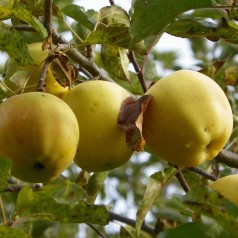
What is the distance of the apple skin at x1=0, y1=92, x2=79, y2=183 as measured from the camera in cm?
139

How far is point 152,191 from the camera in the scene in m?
1.63

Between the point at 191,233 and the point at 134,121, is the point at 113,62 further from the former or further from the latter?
the point at 191,233

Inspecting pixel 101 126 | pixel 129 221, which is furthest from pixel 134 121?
pixel 129 221

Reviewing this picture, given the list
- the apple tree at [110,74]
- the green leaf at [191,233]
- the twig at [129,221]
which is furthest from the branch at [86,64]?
the twig at [129,221]

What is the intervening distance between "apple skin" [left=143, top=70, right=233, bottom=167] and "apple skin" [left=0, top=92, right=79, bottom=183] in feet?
0.62

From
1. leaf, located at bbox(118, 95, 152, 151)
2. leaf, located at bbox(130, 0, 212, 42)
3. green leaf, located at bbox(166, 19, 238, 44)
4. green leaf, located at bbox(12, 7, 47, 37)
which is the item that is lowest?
leaf, located at bbox(118, 95, 152, 151)

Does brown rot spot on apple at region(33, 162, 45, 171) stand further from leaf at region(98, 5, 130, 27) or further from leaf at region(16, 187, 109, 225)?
leaf at region(98, 5, 130, 27)

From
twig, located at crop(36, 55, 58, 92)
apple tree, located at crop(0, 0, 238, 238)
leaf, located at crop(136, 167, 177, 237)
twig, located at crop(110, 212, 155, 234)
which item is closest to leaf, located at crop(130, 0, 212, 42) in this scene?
apple tree, located at crop(0, 0, 238, 238)

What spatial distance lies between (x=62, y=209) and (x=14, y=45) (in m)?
0.41

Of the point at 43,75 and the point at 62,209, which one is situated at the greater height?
the point at 43,75

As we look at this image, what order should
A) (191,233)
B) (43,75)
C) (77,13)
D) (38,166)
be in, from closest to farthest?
(191,233) < (38,166) < (43,75) < (77,13)

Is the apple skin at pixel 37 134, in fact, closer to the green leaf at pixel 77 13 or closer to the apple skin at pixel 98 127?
the apple skin at pixel 98 127

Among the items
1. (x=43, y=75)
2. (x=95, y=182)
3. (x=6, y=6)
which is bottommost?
(x=95, y=182)

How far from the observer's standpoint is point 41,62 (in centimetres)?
168
